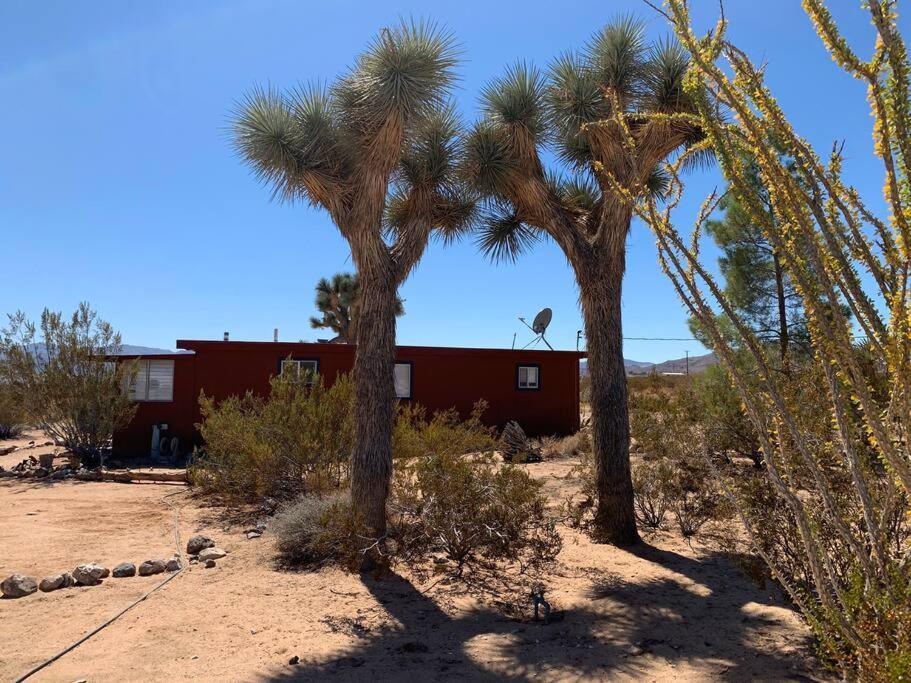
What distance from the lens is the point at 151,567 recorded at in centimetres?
664

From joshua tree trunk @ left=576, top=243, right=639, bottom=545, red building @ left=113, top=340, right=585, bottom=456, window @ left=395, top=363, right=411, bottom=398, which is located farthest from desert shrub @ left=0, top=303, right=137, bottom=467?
joshua tree trunk @ left=576, top=243, right=639, bottom=545

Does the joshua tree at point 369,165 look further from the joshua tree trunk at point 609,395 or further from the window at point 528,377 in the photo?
the window at point 528,377

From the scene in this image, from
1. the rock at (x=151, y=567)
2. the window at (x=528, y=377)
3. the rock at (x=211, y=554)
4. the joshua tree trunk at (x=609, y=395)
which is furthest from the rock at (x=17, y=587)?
the window at (x=528, y=377)

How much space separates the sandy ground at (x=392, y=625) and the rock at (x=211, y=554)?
133 millimetres

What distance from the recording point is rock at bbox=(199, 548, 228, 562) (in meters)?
7.11

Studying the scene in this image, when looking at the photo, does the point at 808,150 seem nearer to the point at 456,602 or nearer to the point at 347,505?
the point at 456,602

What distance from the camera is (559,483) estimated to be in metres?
11.0

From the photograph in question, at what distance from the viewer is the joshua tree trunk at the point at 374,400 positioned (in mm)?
6629

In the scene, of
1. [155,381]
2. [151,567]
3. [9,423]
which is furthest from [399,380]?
[9,423]

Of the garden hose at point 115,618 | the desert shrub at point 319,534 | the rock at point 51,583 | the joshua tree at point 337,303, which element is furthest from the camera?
the joshua tree at point 337,303

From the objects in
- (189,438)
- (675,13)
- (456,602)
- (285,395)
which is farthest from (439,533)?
(189,438)

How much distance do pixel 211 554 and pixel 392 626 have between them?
279 cm

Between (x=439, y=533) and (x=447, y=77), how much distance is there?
470cm

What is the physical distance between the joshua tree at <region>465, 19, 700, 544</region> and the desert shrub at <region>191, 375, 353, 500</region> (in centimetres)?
406
